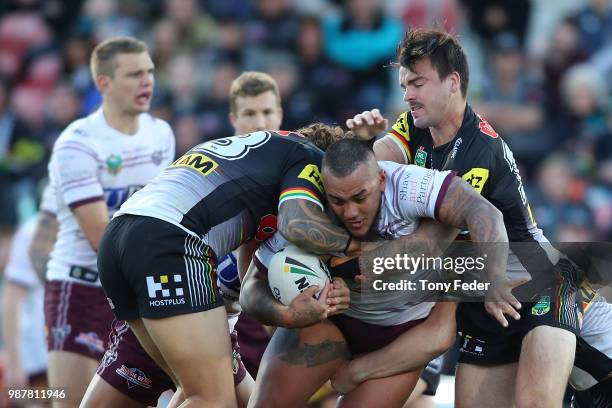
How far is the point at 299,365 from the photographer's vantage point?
6.23 metres

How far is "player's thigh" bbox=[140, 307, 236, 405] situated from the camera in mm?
5664

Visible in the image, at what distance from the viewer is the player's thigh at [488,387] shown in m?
6.50

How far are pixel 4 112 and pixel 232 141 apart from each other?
8641 mm

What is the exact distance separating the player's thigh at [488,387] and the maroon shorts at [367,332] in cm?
60

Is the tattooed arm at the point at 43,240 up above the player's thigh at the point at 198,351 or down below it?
above

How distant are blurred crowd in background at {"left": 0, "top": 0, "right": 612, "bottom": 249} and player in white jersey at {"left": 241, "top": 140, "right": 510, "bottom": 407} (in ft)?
18.2

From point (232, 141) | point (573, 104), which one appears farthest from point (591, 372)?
point (573, 104)

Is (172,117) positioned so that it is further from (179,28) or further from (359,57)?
(359,57)

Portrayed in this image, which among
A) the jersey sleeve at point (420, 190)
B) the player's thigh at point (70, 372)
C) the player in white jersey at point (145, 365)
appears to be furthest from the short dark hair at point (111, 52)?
the jersey sleeve at point (420, 190)

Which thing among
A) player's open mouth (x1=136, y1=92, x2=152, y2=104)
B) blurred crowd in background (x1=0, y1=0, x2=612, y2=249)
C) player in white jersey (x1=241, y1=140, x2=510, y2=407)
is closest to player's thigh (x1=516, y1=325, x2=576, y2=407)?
player in white jersey (x1=241, y1=140, x2=510, y2=407)

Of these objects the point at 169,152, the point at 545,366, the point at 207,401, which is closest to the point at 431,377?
the point at 545,366

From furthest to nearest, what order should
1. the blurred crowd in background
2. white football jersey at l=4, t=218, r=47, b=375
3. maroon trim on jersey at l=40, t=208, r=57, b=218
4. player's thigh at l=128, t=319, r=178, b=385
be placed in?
the blurred crowd in background → white football jersey at l=4, t=218, r=47, b=375 → maroon trim on jersey at l=40, t=208, r=57, b=218 → player's thigh at l=128, t=319, r=178, b=385

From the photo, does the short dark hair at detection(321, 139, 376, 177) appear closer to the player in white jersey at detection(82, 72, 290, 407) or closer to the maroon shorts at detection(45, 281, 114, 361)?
the player in white jersey at detection(82, 72, 290, 407)

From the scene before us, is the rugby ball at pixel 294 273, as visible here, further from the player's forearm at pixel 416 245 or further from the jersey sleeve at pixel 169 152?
the jersey sleeve at pixel 169 152
